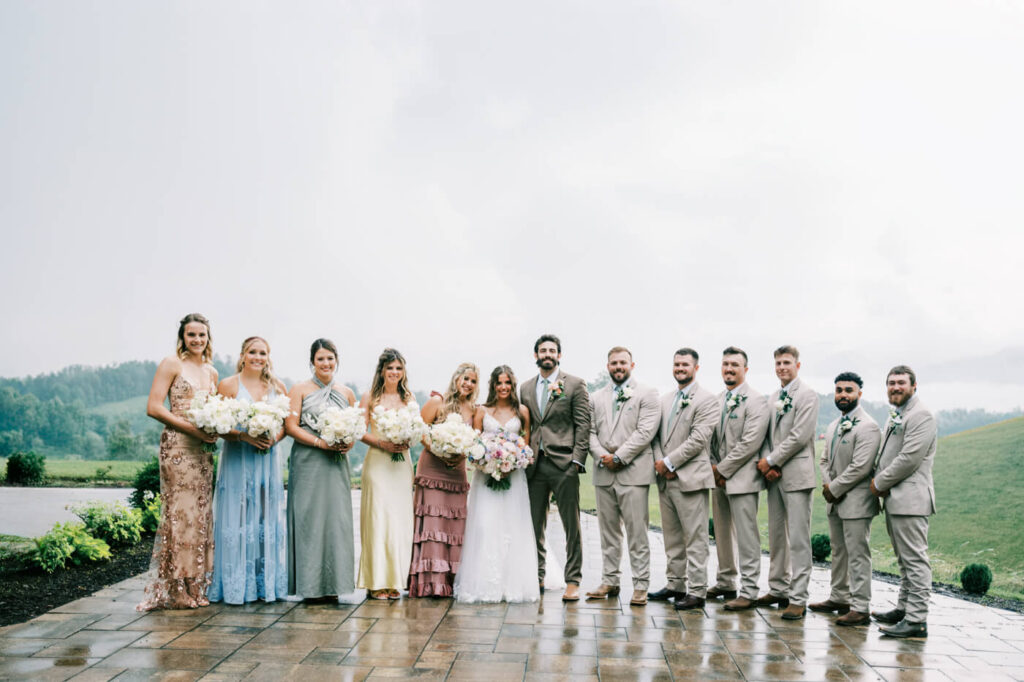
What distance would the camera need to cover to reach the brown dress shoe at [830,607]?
294 inches

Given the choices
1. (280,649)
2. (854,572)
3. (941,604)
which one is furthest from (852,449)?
(280,649)

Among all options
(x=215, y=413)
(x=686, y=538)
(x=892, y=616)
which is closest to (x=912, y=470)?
(x=892, y=616)

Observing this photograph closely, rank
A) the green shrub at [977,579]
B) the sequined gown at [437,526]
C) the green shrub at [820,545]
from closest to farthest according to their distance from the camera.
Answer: the sequined gown at [437,526]
the green shrub at [977,579]
the green shrub at [820,545]

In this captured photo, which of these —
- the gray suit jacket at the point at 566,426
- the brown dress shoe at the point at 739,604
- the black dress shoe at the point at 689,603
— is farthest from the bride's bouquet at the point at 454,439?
the brown dress shoe at the point at 739,604

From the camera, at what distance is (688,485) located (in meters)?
7.57

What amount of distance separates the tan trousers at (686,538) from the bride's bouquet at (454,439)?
1.92m

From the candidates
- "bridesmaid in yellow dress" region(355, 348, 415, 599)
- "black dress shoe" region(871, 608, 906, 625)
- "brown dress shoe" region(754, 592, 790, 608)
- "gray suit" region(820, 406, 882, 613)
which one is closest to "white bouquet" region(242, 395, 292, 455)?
"bridesmaid in yellow dress" region(355, 348, 415, 599)

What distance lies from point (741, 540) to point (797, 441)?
3.75ft

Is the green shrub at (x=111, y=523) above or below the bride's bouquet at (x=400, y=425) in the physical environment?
below

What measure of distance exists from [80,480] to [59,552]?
12893 millimetres

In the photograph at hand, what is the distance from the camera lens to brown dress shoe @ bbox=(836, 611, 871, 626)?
275 inches

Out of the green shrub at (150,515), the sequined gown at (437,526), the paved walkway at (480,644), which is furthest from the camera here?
the green shrub at (150,515)

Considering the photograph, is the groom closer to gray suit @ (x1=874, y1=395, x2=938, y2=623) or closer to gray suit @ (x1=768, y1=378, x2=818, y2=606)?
gray suit @ (x1=768, y1=378, x2=818, y2=606)

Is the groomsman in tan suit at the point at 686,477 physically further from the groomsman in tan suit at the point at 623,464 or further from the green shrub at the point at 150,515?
the green shrub at the point at 150,515
